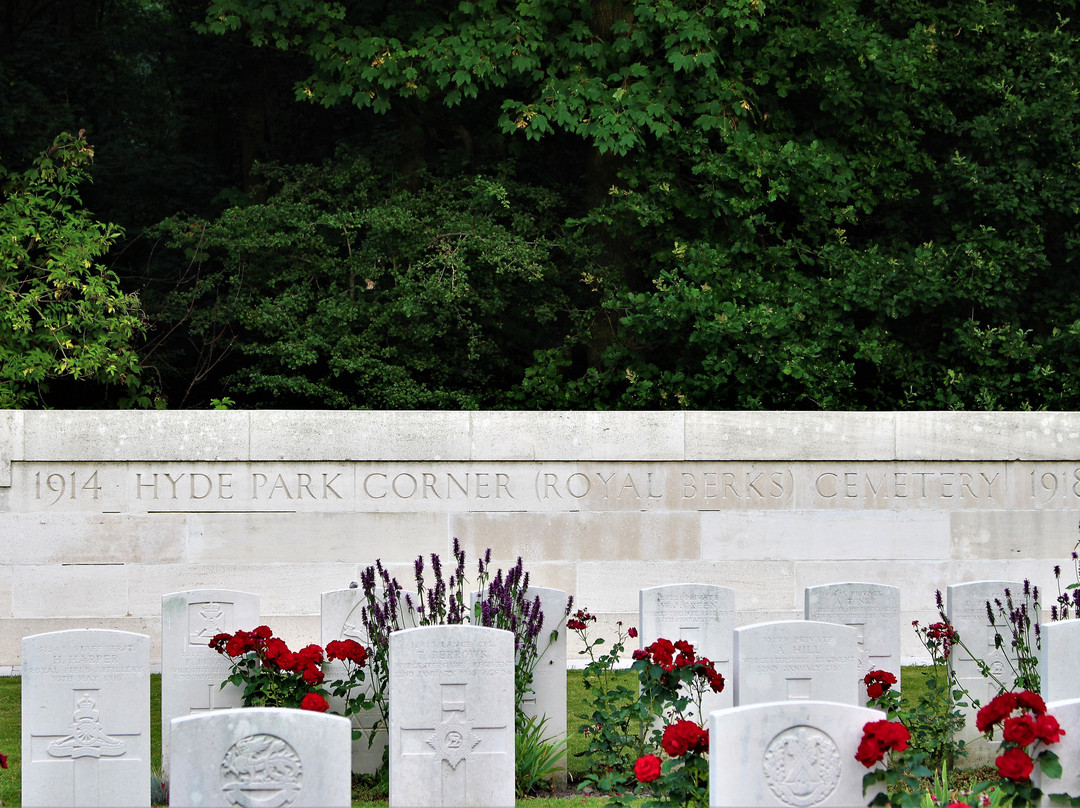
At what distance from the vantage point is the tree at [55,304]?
9214 mm

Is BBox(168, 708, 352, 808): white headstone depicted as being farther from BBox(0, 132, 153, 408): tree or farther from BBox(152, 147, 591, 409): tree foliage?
BBox(152, 147, 591, 409): tree foliage

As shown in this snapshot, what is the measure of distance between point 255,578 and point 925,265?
249 inches

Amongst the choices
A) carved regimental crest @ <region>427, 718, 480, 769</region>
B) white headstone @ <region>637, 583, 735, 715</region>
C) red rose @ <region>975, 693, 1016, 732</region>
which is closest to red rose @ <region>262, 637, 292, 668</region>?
carved regimental crest @ <region>427, 718, 480, 769</region>

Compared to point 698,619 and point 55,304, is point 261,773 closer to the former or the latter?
point 698,619

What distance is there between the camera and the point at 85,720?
487 cm

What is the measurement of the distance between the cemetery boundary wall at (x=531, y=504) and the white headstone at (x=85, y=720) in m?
3.46

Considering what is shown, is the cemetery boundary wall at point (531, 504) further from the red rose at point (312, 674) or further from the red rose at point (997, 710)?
the red rose at point (997, 710)

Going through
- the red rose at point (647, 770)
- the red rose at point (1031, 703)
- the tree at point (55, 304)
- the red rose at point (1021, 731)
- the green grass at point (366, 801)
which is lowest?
the green grass at point (366, 801)

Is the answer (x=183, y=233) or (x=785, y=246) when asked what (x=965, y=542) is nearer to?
(x=785, y=246)

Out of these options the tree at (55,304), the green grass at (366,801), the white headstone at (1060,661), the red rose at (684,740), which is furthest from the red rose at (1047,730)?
the tree at (55,304)

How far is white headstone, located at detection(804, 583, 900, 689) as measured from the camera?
6.21m

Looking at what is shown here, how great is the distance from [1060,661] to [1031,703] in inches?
57.8

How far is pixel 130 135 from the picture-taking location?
13383mm

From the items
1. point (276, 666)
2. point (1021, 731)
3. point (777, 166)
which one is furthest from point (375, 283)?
point (1021, 731)
